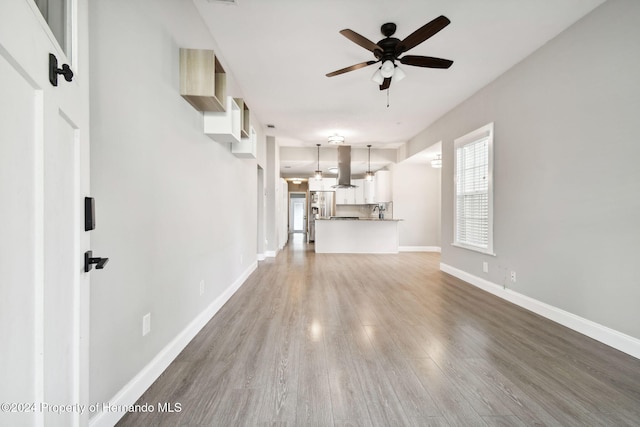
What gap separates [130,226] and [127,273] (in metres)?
0.25

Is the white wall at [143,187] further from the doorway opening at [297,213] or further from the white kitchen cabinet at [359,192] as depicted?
the doorway opening at [297,213]

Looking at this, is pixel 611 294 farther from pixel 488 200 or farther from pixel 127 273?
pixel 127 273

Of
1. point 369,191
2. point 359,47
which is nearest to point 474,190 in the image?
point 359,47

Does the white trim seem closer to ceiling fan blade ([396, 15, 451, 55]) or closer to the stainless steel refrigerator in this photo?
the stainless steel refrigerator

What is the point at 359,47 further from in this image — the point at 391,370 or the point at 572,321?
the point at 572,321

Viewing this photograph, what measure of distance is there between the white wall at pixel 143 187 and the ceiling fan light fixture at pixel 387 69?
170 centimetres

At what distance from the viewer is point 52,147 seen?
2.65 ft

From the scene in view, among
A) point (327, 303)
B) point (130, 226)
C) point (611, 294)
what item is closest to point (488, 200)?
point (611, 294)

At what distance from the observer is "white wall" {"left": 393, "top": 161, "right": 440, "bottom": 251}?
745 centimetres

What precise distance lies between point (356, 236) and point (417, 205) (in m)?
1.99

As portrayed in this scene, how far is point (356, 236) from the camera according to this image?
23.3 ft

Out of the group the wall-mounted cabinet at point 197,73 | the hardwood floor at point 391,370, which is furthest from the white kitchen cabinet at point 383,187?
the wall-mounted cabinet at point 197,73

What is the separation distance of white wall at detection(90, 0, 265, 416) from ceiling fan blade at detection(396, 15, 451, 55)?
1.81 meters

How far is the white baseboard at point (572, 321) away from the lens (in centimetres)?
203
